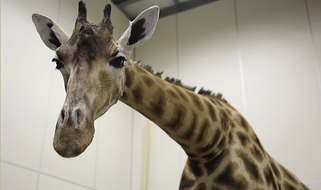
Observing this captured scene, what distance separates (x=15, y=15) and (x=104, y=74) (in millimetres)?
1524

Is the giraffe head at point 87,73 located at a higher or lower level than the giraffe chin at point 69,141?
higher

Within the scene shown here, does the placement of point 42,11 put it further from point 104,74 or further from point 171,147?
point 104,74

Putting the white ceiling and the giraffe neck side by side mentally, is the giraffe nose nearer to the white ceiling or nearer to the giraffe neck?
the giraffe neck

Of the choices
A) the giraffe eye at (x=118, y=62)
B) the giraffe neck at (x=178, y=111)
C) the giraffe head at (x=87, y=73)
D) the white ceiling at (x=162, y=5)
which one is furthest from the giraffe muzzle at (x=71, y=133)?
the white ceiling at (x=162, y=5)

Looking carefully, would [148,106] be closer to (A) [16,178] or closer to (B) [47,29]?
(B) [47,29]

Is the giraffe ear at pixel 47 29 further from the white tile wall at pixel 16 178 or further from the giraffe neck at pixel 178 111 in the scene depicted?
the white tile wall at pixel 16 178

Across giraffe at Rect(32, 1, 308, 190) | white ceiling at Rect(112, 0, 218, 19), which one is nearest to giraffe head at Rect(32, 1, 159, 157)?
giraffe at Rect(32, 1, 308, 190)

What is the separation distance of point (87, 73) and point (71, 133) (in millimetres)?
243

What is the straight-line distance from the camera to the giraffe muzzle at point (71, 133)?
42.6 inches

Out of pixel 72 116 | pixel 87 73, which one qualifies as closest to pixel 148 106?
pixel 87 73

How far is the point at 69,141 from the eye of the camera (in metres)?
1.08

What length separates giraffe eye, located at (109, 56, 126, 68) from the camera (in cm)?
134

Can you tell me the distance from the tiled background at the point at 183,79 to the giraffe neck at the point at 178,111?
3.59 feet

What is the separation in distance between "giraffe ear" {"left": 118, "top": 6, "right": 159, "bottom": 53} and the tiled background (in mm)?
1145
